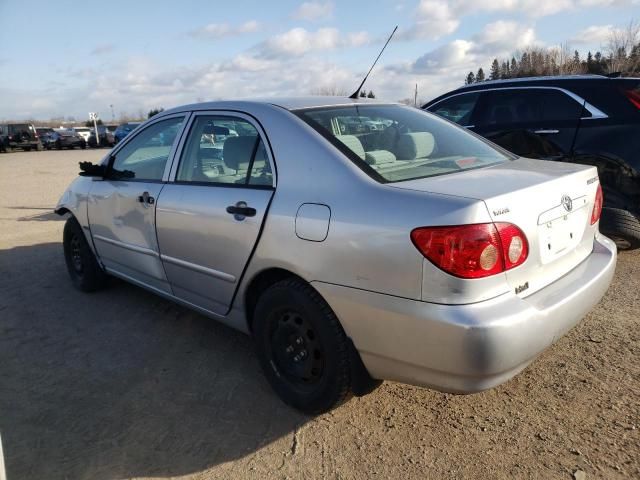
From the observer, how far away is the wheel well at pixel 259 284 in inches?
104

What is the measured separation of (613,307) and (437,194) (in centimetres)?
246

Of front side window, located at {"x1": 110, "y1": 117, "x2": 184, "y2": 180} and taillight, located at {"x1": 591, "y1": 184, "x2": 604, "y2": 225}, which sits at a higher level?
front side window, located at {"x1": 110, "y1": 117, "x2": 184, "y2": 180}

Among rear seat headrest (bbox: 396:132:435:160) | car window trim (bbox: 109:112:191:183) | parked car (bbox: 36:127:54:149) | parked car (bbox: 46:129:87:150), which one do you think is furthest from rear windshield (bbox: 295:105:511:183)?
parked car (bbox: 36:127:54:149)

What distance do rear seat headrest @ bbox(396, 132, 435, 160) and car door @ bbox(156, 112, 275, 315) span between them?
727 millimetres

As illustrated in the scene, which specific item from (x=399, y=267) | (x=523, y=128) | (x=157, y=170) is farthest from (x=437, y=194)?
(x=523, y=128)

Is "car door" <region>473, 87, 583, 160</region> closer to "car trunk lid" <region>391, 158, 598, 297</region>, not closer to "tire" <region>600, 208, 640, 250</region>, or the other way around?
"tire" <region>600, 208, 640, 250</region>

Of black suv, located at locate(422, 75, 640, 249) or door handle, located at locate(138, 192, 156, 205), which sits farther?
→ black suv, located at locate(422, 75, 640, 249)

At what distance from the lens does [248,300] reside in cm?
289

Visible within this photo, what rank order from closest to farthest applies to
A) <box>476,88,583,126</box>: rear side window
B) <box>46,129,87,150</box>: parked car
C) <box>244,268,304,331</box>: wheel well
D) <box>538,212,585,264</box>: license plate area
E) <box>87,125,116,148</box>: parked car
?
<box>538,212,585,264</box>: license plate area
<box>244,268,304,331</box>: wheel well
<box>476,88,583,126</box>: rear side window
<box>46,129,87,150</box>: parked car
<box>87,125,116,148</box>: parked car

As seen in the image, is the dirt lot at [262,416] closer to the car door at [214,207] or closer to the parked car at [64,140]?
the car door at [214,207]

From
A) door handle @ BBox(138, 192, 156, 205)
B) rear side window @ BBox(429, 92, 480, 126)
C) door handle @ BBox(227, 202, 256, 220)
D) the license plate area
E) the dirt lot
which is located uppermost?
rear side window @ BBox(429, 92, 480, 126)

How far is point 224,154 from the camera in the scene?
3.10 m

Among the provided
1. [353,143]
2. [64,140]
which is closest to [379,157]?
[353,143]

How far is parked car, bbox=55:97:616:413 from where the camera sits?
200 centimetres
